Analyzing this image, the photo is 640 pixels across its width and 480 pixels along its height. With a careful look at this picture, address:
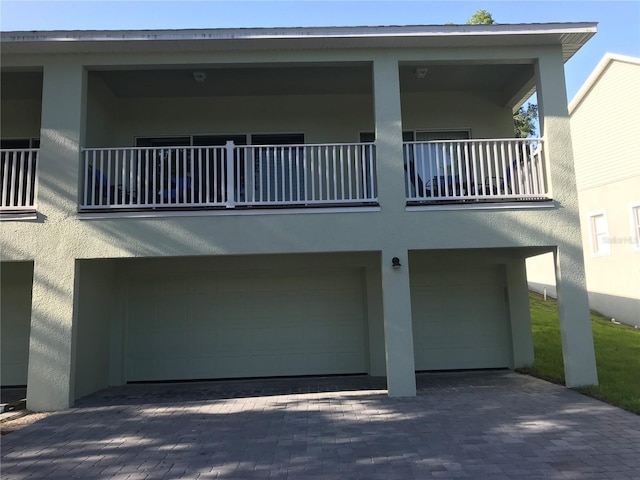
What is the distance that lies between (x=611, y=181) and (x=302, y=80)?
12.0 m

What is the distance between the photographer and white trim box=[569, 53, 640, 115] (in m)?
15.3

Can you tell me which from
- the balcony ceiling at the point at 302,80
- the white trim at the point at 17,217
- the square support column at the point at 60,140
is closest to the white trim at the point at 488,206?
the balcony ceiling at the point at 302,80

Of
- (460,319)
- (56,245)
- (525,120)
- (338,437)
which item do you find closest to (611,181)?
(525,120)

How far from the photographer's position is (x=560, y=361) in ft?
31.8

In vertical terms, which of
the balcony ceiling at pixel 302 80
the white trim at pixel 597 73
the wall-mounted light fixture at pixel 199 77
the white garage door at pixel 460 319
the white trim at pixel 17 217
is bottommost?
the white garage door at pixel 460 319

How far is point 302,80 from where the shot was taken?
930cm

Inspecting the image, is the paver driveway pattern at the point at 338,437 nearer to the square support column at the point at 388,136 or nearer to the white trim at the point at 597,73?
the square support column at the point at 388,136

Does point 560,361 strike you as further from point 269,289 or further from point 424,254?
point 269,289

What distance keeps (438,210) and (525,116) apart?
56.8ft

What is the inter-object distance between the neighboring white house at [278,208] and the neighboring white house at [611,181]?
7428 millimetres

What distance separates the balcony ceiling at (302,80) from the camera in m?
8.77

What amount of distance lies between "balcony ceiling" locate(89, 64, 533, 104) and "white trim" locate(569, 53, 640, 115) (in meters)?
8.19

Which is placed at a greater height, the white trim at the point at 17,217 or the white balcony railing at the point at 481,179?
the white balcony railing at the point at 481,179

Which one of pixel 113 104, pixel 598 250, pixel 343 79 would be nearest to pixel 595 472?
pixel 343 79
